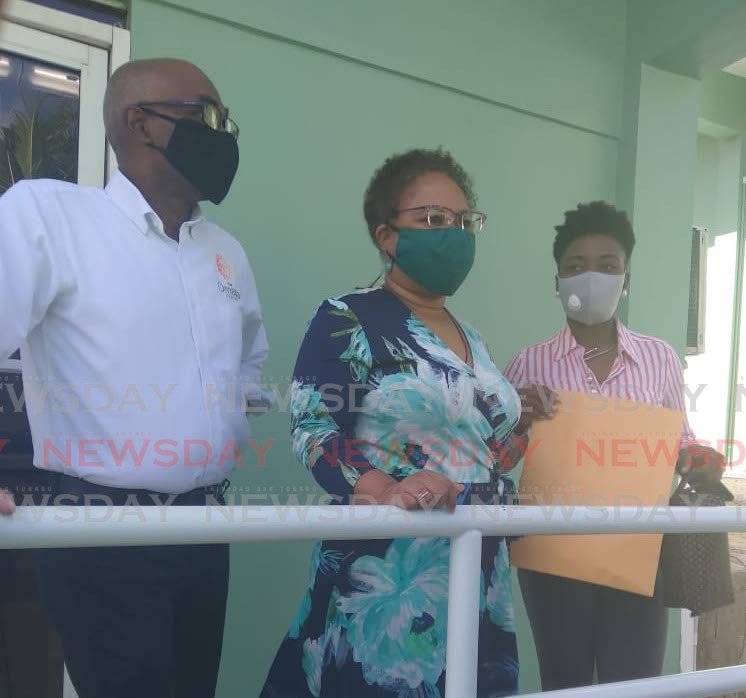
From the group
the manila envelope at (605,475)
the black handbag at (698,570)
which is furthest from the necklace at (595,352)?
the black handbag at (698,570)

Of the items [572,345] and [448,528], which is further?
[572,345]

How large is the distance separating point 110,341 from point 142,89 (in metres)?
0.51

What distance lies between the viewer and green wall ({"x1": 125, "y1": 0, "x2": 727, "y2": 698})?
2.29m

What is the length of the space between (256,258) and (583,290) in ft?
3.25

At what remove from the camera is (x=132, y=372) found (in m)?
1.27

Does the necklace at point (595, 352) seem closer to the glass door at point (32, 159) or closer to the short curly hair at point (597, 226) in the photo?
the short curly hair at point (597, 226)

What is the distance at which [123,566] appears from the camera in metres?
1.25

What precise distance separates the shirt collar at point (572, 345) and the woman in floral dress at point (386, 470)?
443 millimetres

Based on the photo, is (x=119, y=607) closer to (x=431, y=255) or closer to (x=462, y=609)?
(x=462, y=609)

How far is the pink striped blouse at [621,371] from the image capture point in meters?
1.82

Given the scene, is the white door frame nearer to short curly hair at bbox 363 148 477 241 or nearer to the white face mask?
short curly hair at bbox 363 148 477 241

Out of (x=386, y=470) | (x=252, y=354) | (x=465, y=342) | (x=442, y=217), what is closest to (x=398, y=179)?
(x=442, y=217)

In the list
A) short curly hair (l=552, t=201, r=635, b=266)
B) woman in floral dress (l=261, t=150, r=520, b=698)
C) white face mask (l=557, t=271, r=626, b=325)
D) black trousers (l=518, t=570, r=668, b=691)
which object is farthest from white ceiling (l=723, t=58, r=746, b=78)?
woman in floral dress (l=261, t=150, r=520, b=698)

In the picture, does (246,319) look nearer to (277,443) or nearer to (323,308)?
(323,308)
